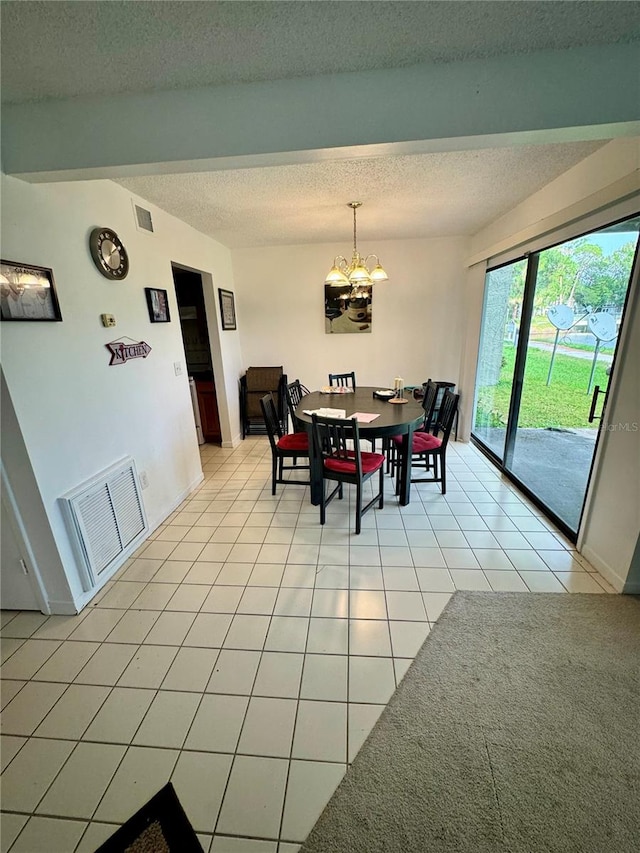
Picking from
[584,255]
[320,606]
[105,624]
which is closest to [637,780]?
[320,606]

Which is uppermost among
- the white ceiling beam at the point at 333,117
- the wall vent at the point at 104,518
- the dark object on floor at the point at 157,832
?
the white ceiling beam at the point at 333,117

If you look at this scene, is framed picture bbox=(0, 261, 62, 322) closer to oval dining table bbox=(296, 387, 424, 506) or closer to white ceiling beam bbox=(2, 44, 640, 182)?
white ceiling beam bbox=(2, 44, 640, 182)

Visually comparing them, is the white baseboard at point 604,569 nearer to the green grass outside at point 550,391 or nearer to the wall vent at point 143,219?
the green grass outside at point 550,391

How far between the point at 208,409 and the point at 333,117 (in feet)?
12.3

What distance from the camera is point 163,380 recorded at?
290 centimetres

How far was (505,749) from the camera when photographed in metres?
1.25

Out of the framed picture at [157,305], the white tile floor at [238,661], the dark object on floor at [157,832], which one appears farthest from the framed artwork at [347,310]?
the dark object on floor at [157,832]

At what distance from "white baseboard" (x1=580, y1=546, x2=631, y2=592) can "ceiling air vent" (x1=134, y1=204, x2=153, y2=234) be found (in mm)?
3989

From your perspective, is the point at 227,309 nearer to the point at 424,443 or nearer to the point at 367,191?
the point at 367,191

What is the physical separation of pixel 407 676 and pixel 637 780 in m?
0.79

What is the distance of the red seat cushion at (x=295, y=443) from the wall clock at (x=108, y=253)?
5.85 ft

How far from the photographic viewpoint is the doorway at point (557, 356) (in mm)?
2129

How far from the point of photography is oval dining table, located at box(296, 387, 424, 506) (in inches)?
100

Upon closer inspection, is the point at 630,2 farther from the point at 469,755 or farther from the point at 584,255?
the point at 469,755
